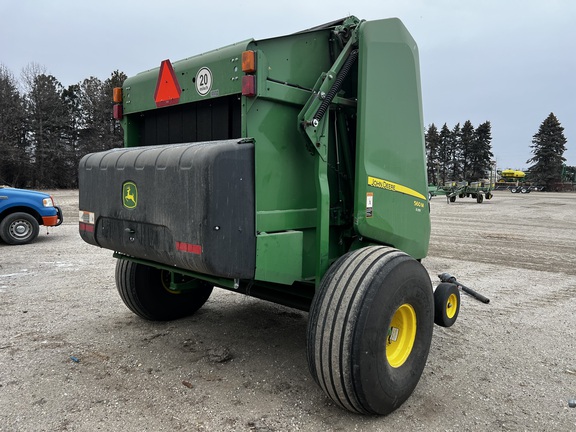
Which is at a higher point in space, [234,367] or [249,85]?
[249,85]

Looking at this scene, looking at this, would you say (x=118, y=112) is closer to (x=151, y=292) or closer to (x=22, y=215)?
(x=151, y=292)

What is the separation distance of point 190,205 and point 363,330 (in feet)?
3.99

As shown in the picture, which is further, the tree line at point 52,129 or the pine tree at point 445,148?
the pine tree at point 445,148

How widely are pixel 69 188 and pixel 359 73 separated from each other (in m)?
36.4

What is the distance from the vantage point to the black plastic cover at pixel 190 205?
2494 mm

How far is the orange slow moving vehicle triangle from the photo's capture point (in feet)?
10.4

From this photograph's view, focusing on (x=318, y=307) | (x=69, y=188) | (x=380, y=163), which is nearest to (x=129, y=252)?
(x=318, y=307)

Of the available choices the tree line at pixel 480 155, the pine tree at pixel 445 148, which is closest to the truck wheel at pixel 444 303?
the tree line at pixel 480 155

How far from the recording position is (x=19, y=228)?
9.30 m

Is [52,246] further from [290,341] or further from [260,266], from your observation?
[260,266]

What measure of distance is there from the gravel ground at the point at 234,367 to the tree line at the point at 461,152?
59320 millimetres

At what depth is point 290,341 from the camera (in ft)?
12.9

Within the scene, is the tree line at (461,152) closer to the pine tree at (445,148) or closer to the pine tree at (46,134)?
the pine tree at (445,148)

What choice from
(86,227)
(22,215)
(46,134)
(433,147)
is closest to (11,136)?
(46,134)
